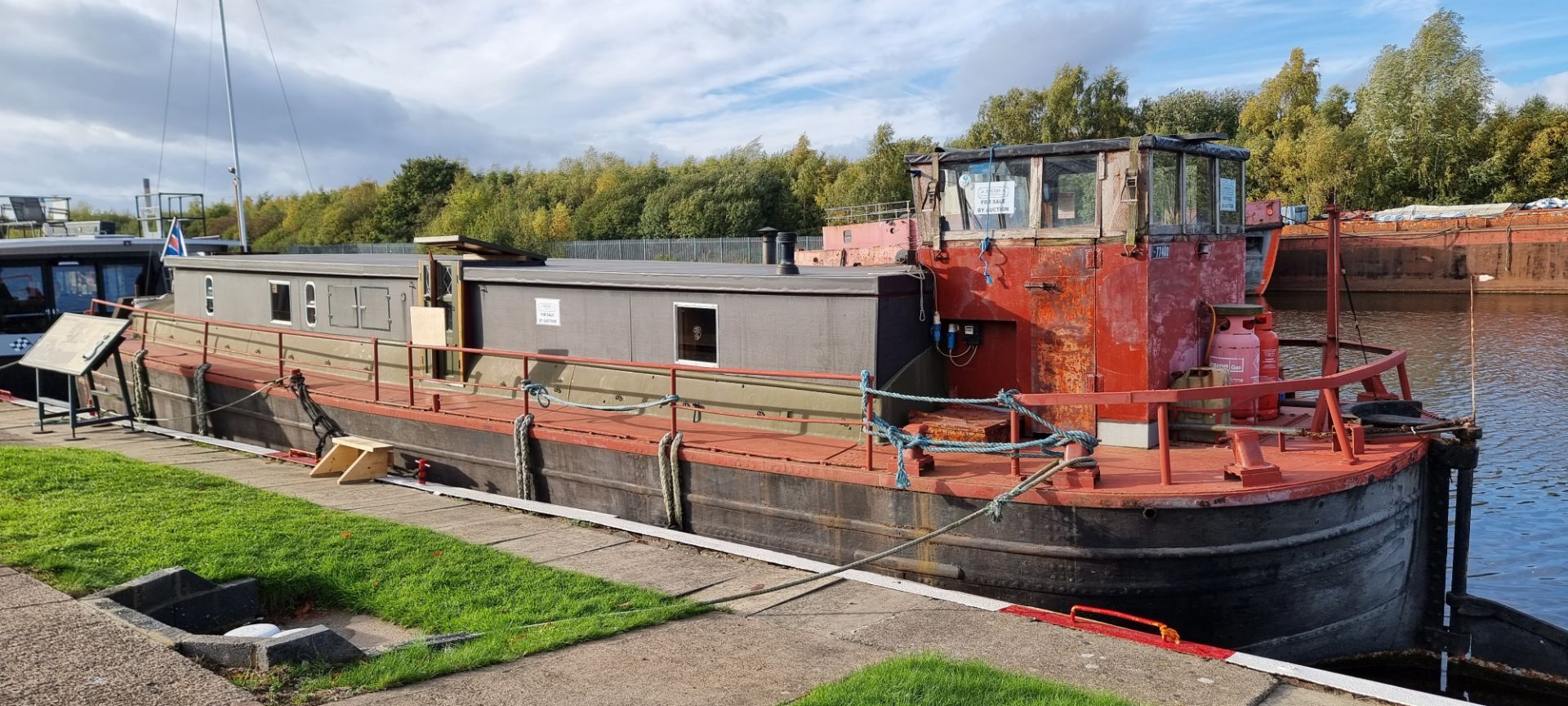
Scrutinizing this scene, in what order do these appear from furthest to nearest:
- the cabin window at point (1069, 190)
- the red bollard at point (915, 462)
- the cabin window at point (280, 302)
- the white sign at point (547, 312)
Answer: the cabin window at point (280, 302) → the white sign at point (547, 312) → the cabin window at point (1069, 190) → the red bollard at point (915, 462)

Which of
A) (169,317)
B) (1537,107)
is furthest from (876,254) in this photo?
(1537,107)

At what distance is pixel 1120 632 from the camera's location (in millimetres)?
6348

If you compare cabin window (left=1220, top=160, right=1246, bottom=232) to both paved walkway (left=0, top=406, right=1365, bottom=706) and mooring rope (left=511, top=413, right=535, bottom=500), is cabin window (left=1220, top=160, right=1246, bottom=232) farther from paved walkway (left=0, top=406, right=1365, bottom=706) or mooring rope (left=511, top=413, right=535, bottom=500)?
mooring rope (left=511, top=413, right=535, bottom=500)

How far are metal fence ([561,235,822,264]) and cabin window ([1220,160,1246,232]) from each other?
31128 millimetres

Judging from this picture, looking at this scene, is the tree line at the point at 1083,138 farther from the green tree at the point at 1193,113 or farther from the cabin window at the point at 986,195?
the cabin window at the point at 986,195

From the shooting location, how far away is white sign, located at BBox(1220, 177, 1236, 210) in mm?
9242

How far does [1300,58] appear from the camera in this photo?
6394cm

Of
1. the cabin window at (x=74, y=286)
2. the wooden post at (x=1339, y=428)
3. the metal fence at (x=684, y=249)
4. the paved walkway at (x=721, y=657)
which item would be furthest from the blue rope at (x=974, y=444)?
the metal fence at (x=684, y=249)

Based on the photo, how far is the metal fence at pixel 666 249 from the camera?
43250 millimetres

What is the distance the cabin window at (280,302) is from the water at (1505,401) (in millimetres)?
15899

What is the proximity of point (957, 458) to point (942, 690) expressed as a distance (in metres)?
3.50

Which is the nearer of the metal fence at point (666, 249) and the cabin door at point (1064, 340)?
the cabin door at point (1064, 340)

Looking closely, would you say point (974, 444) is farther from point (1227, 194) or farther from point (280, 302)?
point (280, 302)

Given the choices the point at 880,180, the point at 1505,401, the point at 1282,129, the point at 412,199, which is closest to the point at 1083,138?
the point at 880,180
